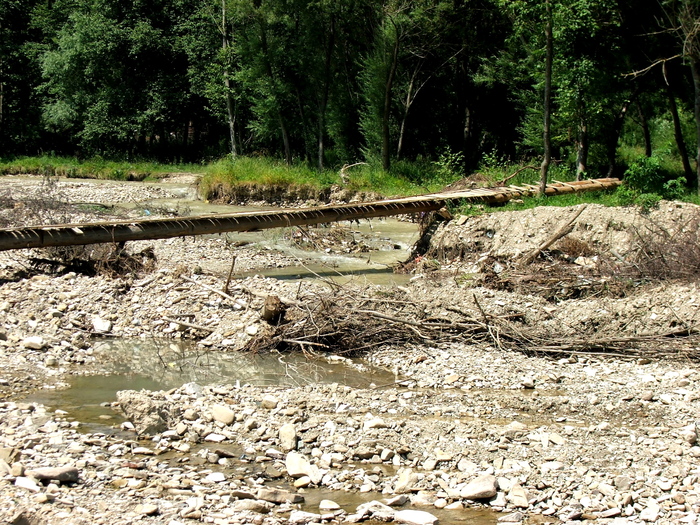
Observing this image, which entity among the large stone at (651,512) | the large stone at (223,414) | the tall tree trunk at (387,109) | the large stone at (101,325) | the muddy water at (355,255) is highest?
the tall tree trunk at (387,109)

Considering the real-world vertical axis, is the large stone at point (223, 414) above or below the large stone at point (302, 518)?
above

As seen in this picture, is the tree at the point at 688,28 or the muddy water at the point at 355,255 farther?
the tree at the point at 688,28

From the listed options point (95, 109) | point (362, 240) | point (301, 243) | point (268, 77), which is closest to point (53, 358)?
point (301, 243)

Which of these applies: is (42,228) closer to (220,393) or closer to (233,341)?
(233,341)

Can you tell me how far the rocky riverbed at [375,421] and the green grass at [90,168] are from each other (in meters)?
24.4

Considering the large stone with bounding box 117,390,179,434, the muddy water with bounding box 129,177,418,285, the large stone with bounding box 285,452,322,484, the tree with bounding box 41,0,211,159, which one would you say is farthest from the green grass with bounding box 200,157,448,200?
the large stone with bounding box 285,452,322,484

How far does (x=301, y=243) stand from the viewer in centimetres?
1775

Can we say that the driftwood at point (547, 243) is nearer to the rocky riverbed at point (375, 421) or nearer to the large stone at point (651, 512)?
the rocky riverbed at point (375, 421)

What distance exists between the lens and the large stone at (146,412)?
6.65 meters

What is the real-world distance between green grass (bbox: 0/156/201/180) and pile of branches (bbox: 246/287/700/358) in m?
27.0

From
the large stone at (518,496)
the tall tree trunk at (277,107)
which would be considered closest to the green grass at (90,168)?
the tall tree trunk at (277,107)

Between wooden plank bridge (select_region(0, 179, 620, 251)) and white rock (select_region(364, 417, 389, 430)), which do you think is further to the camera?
wooden plank bridge (select_region(0, 179, 620, 251))

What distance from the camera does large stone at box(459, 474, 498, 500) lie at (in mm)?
5609

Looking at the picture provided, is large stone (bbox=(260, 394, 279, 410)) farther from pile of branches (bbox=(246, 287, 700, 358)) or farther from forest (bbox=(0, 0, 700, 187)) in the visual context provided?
forest (bbox=(0, 0, 700, 187))
